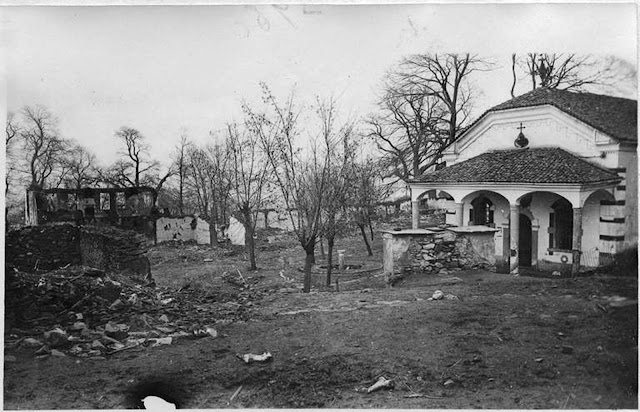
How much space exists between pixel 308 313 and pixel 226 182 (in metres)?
2.75

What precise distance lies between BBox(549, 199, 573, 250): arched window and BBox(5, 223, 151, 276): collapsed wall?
24.9 feet

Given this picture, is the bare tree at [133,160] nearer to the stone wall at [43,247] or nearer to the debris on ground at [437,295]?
the stone wall at [43,247]

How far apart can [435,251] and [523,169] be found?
2647 mm

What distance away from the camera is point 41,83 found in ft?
18.9

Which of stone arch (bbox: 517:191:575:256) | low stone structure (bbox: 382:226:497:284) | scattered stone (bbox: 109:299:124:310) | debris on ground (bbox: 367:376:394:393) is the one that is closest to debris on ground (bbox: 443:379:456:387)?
debris on ground (bbox: 367:376:394:393)

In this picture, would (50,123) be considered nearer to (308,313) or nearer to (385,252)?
(308,313)

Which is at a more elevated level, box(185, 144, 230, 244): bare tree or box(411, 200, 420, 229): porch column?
box(185, 144, 230, 244): bare tree

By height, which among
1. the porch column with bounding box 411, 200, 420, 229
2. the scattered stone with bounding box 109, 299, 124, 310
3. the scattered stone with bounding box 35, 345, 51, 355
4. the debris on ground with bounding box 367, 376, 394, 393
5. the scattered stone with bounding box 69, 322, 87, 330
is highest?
the porch column with bounding box 411, 200, 420, 229

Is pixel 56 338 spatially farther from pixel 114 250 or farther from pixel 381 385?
pixel 381 385

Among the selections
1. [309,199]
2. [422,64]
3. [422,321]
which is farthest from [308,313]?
[422,64]

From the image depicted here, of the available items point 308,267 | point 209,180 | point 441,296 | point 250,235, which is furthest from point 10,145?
point 441,296

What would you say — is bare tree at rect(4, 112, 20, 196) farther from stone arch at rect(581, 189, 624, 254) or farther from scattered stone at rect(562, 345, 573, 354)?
stone arch at rect(581, 189, 624, 254)

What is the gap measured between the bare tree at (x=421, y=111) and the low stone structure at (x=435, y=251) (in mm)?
1395

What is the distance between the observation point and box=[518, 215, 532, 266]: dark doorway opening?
10.4 metres
